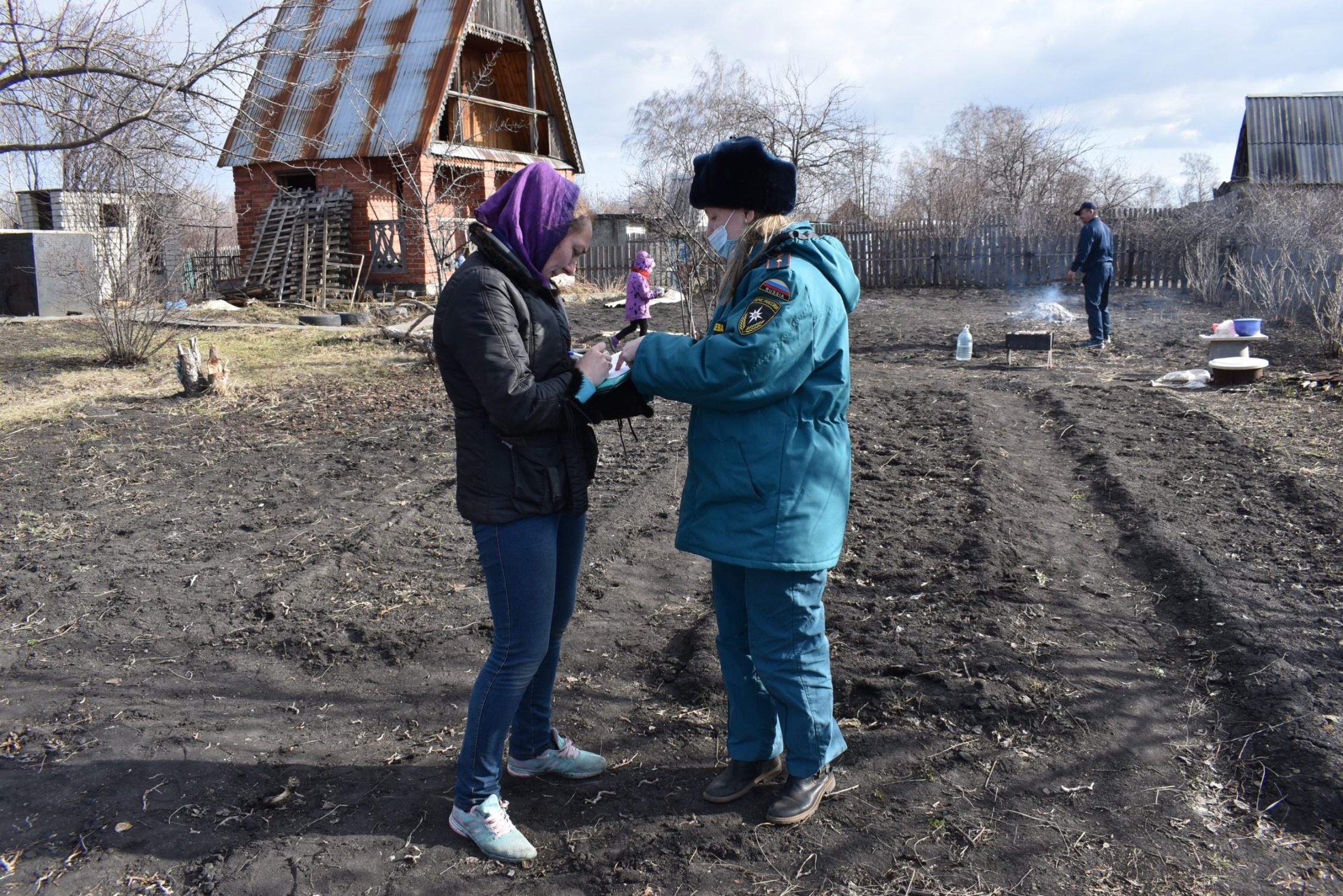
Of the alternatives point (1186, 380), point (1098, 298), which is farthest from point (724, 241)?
point (1098, 298)

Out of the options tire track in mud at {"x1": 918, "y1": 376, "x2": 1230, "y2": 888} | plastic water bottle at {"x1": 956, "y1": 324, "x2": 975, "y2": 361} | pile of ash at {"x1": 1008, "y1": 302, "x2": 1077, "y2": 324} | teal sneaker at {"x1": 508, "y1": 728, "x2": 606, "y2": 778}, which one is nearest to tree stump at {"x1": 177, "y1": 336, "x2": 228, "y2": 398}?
tire track in mud at {"x1": 918, "y1": 376, "x2": 1230, "y2": 888}

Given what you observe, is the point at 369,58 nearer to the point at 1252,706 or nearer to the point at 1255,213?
the point at 1255,213

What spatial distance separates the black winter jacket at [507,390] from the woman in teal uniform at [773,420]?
236 mm

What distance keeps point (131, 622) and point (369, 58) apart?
17.7 metres

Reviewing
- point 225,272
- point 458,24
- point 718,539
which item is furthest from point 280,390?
point 225,272

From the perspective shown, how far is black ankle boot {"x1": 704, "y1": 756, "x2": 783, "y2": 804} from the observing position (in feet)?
8.77

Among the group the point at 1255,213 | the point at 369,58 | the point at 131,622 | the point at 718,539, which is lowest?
the point at 131,622

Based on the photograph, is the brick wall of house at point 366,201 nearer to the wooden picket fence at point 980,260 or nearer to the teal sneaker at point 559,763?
the wooden picket fence at point 980,260

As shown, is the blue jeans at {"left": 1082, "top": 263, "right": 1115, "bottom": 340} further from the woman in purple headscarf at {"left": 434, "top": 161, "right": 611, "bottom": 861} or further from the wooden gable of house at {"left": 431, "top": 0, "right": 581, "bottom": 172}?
the wooden gable of house at {"left": 431, "top": 0, "right": 581, "bottom": 172}

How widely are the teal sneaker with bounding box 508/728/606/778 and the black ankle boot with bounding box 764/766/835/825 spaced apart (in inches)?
22.7

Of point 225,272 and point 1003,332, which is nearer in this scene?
point 1003,332

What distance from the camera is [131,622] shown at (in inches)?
158

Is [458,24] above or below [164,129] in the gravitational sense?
above

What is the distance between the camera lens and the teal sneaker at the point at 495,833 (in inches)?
95.3
